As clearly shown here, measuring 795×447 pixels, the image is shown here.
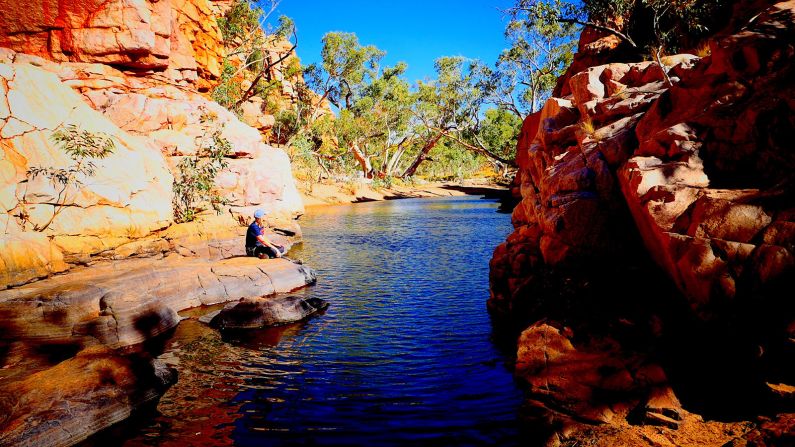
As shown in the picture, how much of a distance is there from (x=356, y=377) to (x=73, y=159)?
1046cm

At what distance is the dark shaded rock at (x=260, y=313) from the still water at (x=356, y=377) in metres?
0.31

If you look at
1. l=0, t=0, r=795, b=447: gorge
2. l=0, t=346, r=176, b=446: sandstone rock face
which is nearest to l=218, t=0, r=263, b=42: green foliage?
l=0, t=0, r=795, b=447: gorge

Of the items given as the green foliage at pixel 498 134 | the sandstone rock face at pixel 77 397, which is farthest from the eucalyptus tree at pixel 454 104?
the sandstone rock face at pixel 77 397

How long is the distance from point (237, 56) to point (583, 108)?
35974mm

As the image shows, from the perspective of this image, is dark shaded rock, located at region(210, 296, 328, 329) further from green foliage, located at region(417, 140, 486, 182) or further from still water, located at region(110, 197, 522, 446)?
green foliage, located at region(417, 140, 486, 182)

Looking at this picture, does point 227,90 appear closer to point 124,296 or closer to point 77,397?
point 124,296

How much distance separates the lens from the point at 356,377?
7.13 meters

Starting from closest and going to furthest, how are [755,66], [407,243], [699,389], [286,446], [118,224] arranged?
1. [699,389]
2. [286,446]
3. [755,66]
4. [118,224]
5. [407,243]

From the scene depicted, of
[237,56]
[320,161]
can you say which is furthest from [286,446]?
[320,161]

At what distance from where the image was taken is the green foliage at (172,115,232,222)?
52.3ft

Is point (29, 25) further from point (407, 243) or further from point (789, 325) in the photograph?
point (789, 325)

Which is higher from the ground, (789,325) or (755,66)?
(755,66)

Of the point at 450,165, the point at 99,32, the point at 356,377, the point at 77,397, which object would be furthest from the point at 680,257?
the point at 450,165

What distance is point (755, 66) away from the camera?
581 cm
